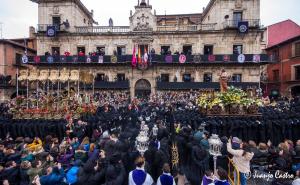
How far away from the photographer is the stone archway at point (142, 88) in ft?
99.8

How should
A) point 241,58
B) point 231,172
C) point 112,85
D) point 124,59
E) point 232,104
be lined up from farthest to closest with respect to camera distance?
1. point 124,59
2. point 112,85
3. point 241,58
4. point 232,104
5. point 231,172

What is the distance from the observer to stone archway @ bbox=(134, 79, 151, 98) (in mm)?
30406

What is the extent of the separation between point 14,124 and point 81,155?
24.8ft

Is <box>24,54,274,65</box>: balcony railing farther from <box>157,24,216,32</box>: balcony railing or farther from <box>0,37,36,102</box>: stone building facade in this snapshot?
<box>0,37,36,102</box>: stone building facade

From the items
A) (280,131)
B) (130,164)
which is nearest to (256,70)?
(280,131)

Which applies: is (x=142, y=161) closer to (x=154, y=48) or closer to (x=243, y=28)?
(x=154, y=48)

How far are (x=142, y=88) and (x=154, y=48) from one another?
18.3 feet

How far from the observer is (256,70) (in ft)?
96.7

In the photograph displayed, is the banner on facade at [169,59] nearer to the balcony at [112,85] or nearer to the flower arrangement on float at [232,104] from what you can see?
the balcony at [112,85]

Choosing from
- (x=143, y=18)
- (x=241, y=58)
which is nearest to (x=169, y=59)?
(x=143, y=18)

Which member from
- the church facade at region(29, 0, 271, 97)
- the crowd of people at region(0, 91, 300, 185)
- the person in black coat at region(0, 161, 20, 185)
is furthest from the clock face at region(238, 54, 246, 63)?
the person in black coat at region(0, 161, 20, 185)

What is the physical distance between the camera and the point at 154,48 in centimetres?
3067

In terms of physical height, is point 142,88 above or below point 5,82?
below

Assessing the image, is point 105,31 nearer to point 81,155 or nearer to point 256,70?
point 256,70
